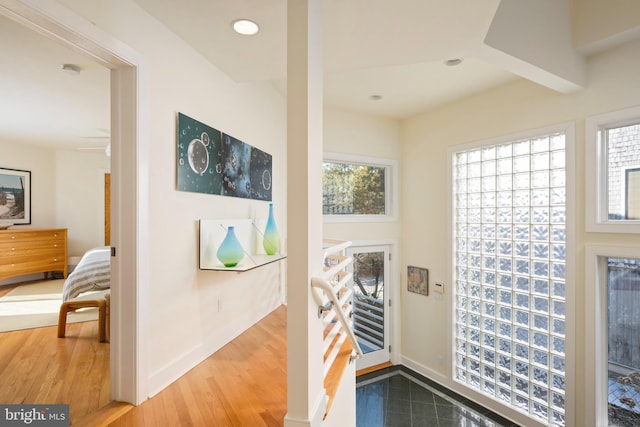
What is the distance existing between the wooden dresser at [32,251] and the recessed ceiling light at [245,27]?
536 centimetres

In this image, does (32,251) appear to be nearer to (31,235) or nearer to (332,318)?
(31,235)

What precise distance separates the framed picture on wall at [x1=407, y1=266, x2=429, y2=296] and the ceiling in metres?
2.23

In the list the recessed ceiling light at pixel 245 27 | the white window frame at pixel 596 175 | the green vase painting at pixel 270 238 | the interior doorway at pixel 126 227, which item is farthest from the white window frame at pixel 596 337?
the interior doorway at pixel 126 227

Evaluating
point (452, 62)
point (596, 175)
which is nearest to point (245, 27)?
point (452, 62)

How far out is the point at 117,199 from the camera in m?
1.60

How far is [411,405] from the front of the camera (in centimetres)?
372

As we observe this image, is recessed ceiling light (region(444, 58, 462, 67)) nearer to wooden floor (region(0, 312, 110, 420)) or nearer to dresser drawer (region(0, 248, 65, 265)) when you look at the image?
wooden floor (region(0, 312, 110, 420))

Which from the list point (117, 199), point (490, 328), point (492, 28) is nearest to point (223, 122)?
point (117, 199)

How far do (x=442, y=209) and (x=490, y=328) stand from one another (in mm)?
1468

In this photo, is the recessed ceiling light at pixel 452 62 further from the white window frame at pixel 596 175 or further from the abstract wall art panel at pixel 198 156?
the abstract wall art panel at pixel 198 156

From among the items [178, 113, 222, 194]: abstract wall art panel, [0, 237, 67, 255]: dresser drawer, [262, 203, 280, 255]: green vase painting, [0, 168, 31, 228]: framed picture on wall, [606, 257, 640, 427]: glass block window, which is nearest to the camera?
[178, 113, 222, 194]: abstract wall art panel

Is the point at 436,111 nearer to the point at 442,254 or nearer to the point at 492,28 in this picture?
the point at 442,254

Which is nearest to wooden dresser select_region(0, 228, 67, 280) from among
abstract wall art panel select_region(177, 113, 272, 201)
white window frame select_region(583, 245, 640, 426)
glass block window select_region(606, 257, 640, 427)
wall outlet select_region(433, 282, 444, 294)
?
abstract wall art panel select_region(177, 113, 272, 201)

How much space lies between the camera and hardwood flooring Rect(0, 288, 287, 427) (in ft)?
5.00
